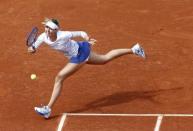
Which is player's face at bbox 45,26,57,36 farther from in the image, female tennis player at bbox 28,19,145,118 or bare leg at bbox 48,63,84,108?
bare leg at bbox 48,63,84,108

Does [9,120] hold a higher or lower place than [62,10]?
lower

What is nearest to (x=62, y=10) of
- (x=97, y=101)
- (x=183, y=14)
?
(x=183, y=14)

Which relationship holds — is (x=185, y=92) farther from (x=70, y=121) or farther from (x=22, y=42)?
(x=22, y=42)

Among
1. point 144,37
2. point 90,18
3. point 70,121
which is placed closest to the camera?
point 70,121

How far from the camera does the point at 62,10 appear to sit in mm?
17891

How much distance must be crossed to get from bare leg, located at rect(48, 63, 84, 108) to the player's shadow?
0.72 meters

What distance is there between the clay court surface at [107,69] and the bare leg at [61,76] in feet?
1.61

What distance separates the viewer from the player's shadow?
1362 centimetres

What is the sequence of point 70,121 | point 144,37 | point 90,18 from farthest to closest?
point 90,18, point 144,37, point 70,121

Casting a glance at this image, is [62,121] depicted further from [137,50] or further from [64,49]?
[137,50]

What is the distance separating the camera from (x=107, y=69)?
587 inches

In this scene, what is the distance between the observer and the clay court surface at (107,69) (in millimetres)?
13125

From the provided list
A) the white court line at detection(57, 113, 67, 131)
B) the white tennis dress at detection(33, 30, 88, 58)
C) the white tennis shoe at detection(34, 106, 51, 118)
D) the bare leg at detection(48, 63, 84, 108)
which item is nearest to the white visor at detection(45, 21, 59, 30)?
the white tennis dress at detection(33, 30, 88, 58)

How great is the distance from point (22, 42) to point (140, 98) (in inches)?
161
